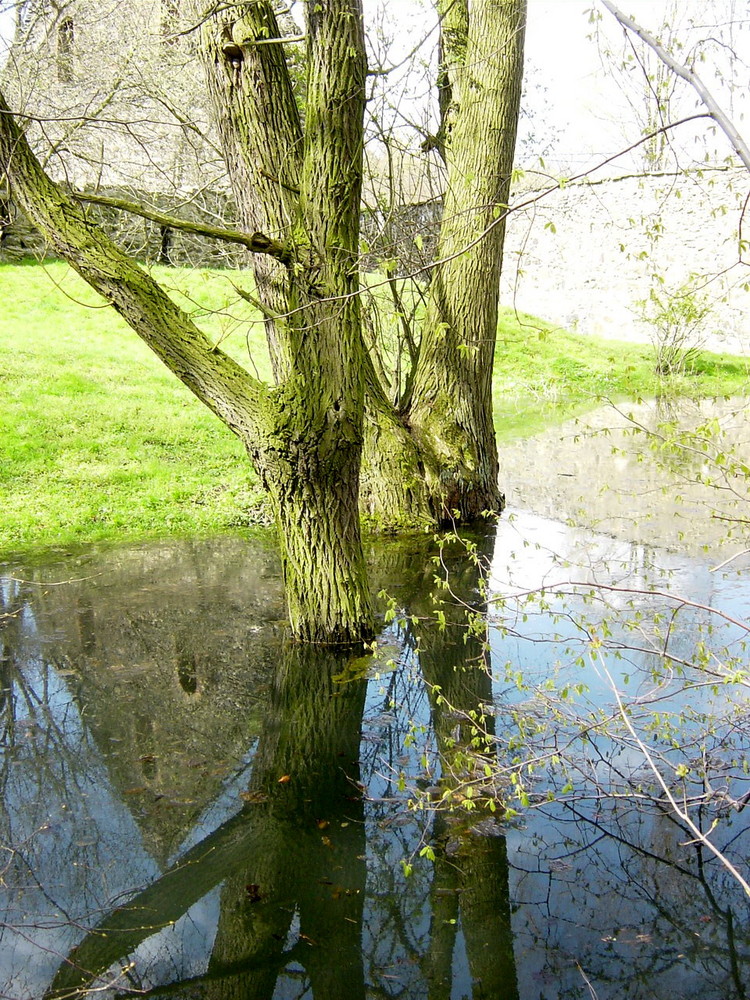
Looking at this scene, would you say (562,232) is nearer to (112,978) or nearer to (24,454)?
(24,454)

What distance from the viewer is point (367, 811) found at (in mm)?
4422

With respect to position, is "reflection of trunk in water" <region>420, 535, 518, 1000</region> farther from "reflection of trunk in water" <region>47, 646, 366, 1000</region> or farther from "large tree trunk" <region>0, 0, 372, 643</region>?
"large tree trunk" <region>0, 0, 372, 643</region>

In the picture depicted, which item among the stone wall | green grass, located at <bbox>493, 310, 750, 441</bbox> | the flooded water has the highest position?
the stone wall

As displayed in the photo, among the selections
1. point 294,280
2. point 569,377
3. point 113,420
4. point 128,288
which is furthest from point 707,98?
point 569,377

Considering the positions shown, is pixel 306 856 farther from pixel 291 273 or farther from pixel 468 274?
pixel 468 274

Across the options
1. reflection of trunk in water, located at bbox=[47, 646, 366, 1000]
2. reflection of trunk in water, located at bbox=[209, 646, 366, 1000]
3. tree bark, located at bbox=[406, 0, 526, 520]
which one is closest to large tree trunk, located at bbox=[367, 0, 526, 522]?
tree bark, located at bbox=[406, 0, 526, 520]

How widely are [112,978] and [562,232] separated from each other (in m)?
22.7

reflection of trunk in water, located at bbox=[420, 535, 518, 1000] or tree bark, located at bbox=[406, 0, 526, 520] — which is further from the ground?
tree bark, located at bbox=[406, 0, 526, 520]

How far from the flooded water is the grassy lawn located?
197 cm

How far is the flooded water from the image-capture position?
3422mm

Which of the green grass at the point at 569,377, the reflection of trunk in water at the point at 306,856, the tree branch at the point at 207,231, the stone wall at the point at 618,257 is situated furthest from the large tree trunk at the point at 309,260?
the stone wall at the point at 618,257

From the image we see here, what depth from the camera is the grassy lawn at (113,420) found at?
9.31 m

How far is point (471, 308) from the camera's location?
31.9ft

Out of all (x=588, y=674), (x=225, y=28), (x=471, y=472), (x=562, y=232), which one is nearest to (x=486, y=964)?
(x=588, y=674)
